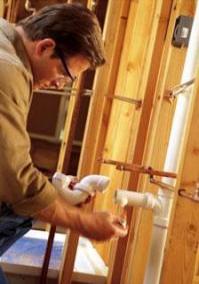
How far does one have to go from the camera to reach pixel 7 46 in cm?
109

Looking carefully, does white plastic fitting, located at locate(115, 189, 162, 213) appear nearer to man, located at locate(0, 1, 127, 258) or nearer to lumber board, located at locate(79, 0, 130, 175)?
man, located at locate(0, 1, 127, 258)

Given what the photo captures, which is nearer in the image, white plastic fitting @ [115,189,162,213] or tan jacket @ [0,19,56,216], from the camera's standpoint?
tan jacket @ [0,19,56,216]

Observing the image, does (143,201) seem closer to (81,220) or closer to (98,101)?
(81,220)

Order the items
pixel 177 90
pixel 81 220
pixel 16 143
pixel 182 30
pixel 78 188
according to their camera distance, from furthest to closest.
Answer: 1. pixel 182 30
2. pixel 177 90
3. pixel 78 188
4. pixel 81 220
5. pixel 16 143

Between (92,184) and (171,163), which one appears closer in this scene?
(92,184)

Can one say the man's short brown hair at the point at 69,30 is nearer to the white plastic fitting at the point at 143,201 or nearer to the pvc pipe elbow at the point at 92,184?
the pvc pipe elbow at the point at 92,184

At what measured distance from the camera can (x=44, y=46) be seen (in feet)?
3.84

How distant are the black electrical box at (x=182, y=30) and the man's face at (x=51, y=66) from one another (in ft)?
2.19

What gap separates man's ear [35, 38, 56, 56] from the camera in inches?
45.9

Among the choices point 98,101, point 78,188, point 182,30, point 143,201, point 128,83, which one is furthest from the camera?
point 128,83

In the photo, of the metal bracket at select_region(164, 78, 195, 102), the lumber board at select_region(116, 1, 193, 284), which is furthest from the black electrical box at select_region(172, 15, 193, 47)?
the metal bracket at select_region(164, 78, 195, 102)

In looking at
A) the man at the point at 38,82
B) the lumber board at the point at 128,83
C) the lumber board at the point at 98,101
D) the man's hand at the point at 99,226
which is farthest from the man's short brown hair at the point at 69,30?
the lumber board at the point at 128,83

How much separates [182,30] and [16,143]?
39.6 inches

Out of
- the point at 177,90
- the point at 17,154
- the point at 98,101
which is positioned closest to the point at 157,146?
the point at 177,90
